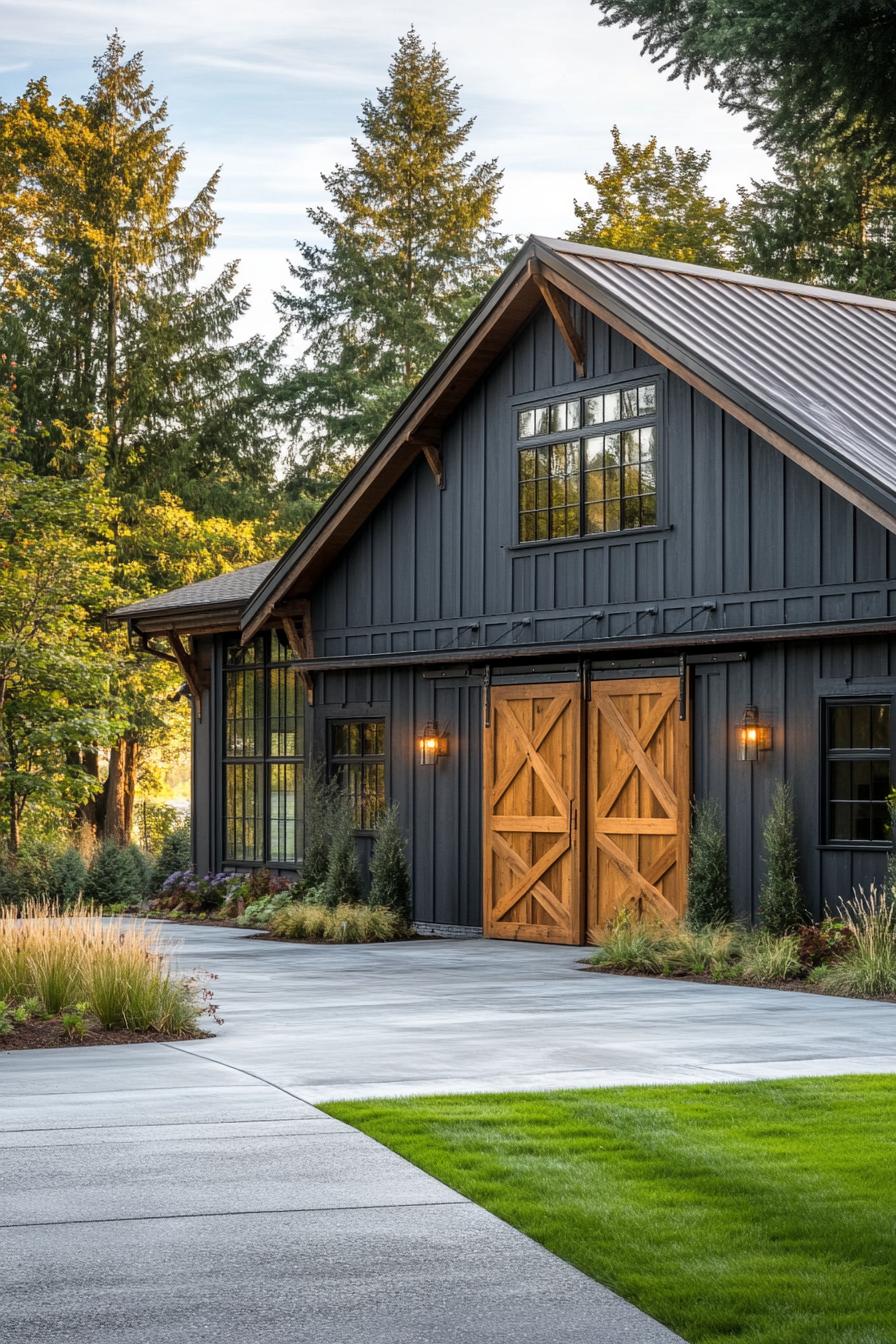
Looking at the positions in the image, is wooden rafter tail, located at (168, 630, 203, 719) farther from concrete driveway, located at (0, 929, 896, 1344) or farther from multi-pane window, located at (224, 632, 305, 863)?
concrete driveway, located at (0, 929, 896, 1344)

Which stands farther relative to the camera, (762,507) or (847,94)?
(762,507)

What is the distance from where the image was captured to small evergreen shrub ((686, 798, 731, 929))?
54.4 ft

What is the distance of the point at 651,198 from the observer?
43.9 metres

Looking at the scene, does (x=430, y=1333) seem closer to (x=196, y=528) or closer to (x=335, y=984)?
(x=335, y=984)

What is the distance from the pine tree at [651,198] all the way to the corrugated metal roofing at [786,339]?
70.5 ft

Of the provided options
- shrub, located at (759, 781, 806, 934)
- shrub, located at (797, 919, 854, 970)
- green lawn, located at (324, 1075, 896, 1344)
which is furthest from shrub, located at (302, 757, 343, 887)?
green lawn, located at (324, 1075, 896, 1344)

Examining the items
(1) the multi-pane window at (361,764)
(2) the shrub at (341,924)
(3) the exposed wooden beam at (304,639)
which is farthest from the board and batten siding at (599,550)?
(2) the shrub at (341,924)

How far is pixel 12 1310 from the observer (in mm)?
5293

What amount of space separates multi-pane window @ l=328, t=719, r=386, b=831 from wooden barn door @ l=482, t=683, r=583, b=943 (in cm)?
207

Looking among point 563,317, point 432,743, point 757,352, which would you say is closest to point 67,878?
point 432,743

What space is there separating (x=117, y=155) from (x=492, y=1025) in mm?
31208

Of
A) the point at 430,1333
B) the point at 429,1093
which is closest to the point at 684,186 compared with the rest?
the point at 429,1093

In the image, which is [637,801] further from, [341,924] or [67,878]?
[67,878]

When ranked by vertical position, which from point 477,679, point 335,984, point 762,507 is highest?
point 762,507
